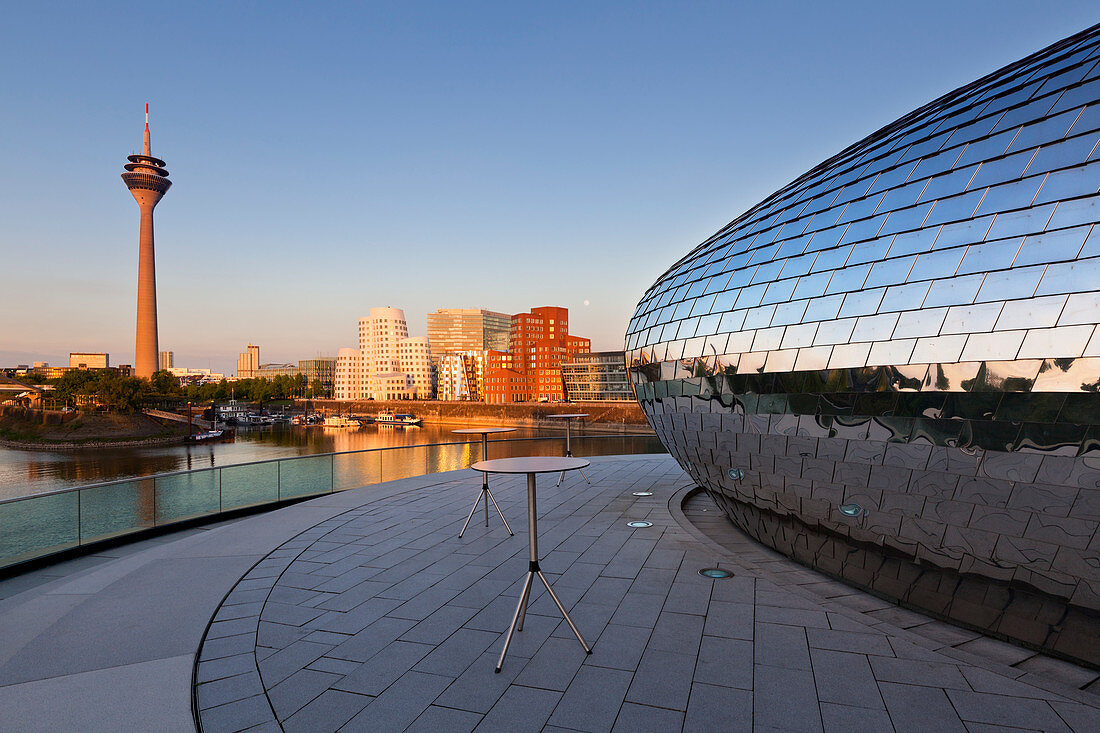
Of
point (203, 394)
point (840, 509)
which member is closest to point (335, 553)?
Result: point (840, 509)

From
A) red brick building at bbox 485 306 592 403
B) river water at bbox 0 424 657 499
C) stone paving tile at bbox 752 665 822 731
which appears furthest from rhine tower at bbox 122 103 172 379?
stone paving tile at bbox 752 665 822 731

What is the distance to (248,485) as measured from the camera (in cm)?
1409

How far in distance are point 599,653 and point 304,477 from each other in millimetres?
12449

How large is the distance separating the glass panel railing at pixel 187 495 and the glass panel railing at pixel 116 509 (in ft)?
0.74

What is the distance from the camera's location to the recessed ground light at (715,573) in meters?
8.17

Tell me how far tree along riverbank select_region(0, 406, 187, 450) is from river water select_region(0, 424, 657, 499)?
4563mm

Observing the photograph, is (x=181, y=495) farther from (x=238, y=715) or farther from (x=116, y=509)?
(x=238, y=715)

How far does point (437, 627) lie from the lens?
20.9 feet

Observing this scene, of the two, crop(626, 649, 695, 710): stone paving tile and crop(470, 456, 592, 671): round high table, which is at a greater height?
crop(470, 456, 592, 671): round high table

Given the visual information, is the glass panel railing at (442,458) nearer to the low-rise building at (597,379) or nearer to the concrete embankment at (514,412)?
the concrete embankment at (514,412)

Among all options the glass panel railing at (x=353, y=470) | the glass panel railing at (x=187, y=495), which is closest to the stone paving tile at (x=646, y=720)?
the glass panel railing at (x=187, y=495)

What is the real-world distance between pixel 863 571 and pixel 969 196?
4932mm

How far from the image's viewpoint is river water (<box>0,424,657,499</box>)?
47753 mm

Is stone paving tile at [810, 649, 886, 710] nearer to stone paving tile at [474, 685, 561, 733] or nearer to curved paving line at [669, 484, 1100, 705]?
curved paving line at [669, 484, 1100, 705]
